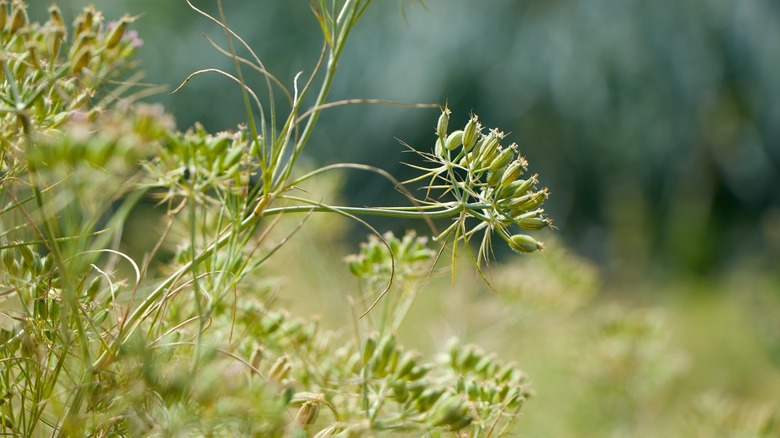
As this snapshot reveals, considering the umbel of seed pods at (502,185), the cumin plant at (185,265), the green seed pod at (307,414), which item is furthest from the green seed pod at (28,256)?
the umbel of seed pods at (502,185)

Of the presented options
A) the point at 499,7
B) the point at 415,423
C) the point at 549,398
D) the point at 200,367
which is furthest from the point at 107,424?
the point at 499,7

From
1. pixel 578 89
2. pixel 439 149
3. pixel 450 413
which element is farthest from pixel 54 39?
pixel 578 89

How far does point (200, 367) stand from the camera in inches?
22.5

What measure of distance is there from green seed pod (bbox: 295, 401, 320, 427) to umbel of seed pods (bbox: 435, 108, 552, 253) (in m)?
0.21

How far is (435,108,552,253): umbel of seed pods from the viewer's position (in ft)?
2.16

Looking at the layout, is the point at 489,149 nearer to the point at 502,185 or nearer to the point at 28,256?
the point at 502,185

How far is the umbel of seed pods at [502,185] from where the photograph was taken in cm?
66

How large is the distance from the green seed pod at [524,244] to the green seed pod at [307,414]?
216mm

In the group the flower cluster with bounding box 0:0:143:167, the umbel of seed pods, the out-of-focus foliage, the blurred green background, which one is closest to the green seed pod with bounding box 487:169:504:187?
the umbel of seed pods

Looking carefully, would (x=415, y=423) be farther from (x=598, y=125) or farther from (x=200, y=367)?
(x=598, y=125)

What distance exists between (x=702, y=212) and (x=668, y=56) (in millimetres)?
2026

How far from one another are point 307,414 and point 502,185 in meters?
0.25

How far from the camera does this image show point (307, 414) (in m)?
0.67

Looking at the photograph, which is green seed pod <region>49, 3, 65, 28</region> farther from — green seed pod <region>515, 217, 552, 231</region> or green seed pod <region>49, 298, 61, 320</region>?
green seed pod <region>515, 217, 552, 231</region>
